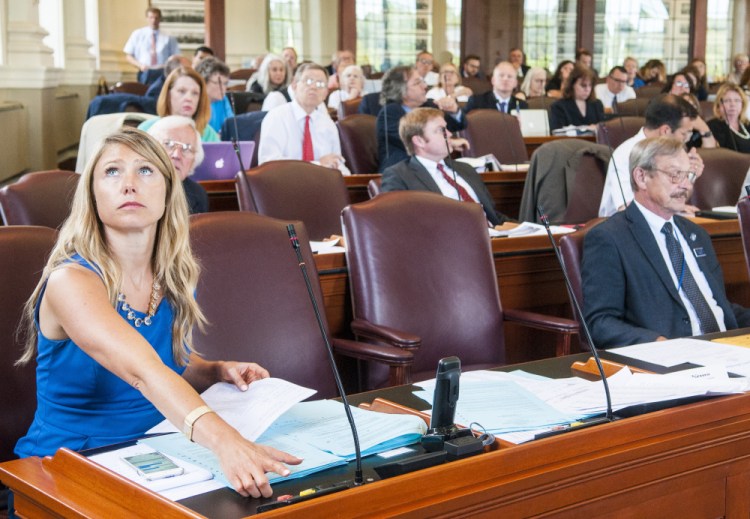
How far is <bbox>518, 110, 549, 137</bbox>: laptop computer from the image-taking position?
8.19 meters

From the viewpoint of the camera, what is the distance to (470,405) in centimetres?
→ 184

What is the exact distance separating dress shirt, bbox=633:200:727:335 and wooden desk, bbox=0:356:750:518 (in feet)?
4.08

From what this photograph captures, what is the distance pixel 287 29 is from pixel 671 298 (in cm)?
1106

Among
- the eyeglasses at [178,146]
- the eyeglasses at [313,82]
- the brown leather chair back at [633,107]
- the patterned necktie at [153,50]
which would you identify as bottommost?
the brown leather chair back at [633,107]

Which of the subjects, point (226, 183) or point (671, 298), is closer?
point (671, 298)

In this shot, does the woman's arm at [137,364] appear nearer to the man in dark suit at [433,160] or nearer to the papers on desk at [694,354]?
the papers on desk at [694,354]

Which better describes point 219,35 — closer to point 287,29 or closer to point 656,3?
point 287,29

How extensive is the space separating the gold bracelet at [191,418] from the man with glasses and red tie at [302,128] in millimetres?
4112

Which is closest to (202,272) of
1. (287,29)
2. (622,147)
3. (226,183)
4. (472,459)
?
(472,459)

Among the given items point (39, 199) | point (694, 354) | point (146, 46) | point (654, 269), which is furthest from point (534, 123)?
point (694, 354)

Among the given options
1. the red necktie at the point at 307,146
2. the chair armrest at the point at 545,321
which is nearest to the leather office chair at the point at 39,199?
the chair armrest at the point at 545,321

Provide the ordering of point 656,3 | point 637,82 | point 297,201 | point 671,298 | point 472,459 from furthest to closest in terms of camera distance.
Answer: point 656,3 < point 637,82 < point 297,201 < point 671,298 < point 472,459

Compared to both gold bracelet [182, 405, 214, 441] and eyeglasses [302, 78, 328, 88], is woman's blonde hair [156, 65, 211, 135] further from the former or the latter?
gold bracelet [182, 405, 214, 441]

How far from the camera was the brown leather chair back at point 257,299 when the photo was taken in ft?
8.07
